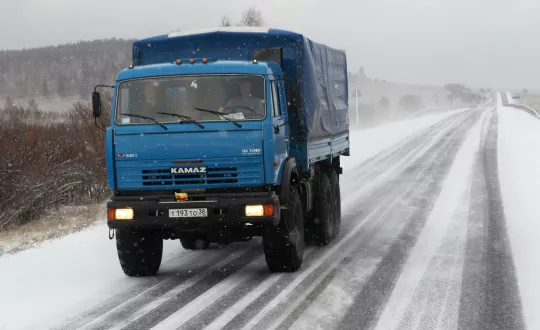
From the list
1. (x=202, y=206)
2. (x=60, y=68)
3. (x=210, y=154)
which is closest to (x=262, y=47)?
(x=210, y=154)

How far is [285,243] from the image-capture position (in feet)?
27.2

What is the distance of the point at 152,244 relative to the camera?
345 inches

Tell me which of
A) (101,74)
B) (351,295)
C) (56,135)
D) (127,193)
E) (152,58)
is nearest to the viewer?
(351,295)

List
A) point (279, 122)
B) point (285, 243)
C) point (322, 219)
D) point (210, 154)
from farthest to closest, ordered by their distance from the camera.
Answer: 1. point (322, 219)
2. point (279, 122)
3. point (285, 243)
4. point (210, 154)

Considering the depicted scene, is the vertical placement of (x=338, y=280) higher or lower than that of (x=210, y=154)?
lower

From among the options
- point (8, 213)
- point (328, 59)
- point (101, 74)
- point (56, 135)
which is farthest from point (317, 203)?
point (101, 74)

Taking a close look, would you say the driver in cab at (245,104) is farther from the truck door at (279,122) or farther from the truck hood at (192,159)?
the truck hood at (192,159)

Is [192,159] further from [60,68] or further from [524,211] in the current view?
[60,68]

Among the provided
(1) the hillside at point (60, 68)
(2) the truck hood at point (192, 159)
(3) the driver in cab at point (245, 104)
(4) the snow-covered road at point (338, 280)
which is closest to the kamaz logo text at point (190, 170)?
(2) the truck hood at point (192, 159)

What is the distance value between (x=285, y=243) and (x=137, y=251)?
1826mm

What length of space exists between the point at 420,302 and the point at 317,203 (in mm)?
3881

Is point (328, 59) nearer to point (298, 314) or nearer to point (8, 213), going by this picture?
point (298, 314)

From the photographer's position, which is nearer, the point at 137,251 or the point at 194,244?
the point at 137,251

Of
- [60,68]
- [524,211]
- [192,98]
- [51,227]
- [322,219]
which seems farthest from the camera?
[60,68]
